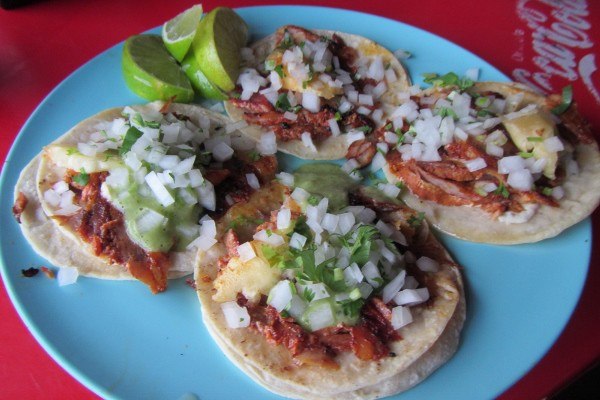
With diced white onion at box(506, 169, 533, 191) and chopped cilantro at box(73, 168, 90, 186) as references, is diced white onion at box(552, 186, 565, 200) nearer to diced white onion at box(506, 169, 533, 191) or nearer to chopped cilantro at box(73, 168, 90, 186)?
diced white onion at box(506, 169, 533, 191)

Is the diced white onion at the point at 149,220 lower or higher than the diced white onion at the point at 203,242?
higher

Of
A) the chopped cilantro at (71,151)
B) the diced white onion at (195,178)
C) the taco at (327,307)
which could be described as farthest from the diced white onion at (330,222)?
the chopped cilantro at (71,151)

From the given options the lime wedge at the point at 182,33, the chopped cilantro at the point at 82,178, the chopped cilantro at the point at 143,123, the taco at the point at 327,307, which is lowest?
the taco at the point at 327,307

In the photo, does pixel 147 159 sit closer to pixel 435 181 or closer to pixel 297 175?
pixel 297 175

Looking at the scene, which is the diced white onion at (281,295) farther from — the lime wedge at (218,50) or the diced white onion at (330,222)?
the lime wedge at (218,50)

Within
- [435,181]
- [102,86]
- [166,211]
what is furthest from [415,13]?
[166,211]
